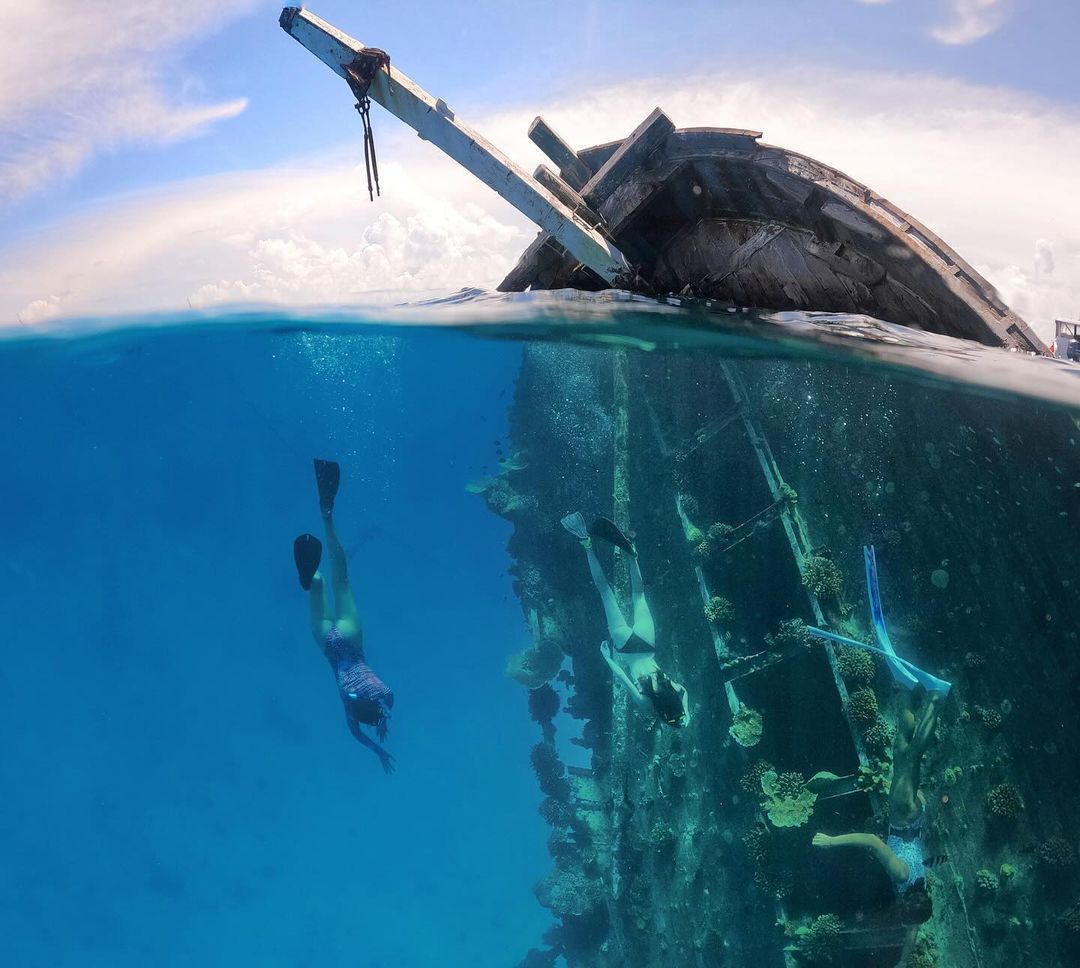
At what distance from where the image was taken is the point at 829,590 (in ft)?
30.4

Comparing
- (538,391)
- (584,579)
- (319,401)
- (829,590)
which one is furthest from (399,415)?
(829,590)

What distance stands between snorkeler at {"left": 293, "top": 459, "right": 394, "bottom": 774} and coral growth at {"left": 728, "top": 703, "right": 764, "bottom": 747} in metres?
6.62

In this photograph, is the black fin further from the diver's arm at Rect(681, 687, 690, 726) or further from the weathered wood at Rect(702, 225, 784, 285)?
the weathered wood at Rect(702, 225, 784, 285)

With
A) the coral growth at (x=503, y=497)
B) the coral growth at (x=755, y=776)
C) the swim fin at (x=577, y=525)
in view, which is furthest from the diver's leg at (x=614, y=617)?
the coral growth at (x=503, y=497)

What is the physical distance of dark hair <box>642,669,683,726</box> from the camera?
388 inches

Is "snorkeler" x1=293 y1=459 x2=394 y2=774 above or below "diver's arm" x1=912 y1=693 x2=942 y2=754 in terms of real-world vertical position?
above

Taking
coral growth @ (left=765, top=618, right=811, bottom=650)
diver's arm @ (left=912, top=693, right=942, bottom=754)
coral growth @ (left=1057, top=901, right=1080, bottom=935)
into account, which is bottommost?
coral growth @ (left=1057, top=901, right=1080, bottom=935)

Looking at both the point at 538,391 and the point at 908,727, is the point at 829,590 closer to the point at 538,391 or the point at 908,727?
the point at 908,727

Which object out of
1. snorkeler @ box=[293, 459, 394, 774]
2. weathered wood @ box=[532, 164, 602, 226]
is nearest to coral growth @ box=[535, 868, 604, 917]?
snorkeler @ box=[293, 459, 394, 774]

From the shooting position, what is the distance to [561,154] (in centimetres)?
754

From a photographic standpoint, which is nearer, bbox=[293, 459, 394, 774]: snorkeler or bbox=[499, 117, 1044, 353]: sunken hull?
bbox=[499, 117, 1044, 353]: sunken hull

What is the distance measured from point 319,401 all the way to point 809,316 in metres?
24.2

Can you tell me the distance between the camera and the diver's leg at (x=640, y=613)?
1093 cm

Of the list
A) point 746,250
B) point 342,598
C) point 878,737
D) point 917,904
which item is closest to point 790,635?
point 878,737
